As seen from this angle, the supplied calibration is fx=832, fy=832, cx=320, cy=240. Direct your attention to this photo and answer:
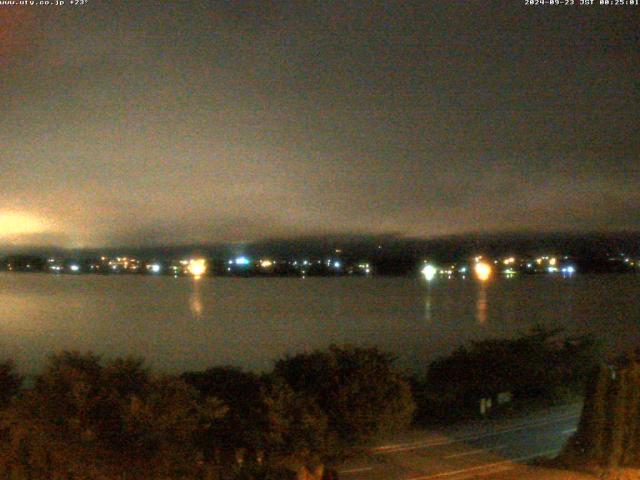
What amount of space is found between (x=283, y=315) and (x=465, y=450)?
209 feet

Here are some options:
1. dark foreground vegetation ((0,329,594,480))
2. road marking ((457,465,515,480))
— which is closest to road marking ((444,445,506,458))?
road marking ((457,465,515,480))

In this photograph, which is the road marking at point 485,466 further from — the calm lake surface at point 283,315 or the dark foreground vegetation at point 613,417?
the calm lake surface at point 283,315

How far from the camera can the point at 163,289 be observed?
116 m

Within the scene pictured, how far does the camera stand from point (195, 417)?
8656 mm

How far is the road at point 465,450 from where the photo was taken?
13.1 metres

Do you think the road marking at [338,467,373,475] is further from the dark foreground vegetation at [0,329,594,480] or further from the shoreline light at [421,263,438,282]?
the shoreline light at [421,263,438,282]

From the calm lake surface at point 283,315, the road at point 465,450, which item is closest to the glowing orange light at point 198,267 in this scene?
the calm lake surface at point 283,315

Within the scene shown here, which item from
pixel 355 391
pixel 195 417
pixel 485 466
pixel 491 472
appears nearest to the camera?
pixel 195 417

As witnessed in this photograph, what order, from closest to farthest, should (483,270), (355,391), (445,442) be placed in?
(355,391) < (445,442) < (483,270)

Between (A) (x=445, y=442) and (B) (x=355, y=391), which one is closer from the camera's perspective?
(B) (x=355, y=391)

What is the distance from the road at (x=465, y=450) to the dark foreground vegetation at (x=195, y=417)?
111 centimetres

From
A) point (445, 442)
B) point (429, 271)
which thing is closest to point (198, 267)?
point (429, 271)

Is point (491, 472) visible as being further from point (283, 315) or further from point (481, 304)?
point (481, 304)

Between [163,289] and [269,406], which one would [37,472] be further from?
[163,289]
